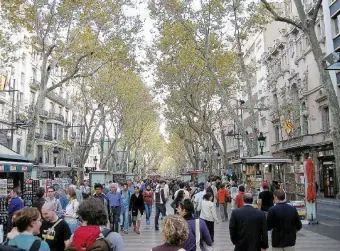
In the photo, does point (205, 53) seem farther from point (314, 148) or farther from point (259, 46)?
point (259, 46)

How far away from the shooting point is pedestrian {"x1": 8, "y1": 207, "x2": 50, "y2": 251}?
3509mm

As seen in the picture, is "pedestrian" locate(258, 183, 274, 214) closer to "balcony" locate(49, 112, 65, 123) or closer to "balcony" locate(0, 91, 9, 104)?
"balcony" locate(0, 91, 9, 104)

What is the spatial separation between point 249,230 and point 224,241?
6.02 meters

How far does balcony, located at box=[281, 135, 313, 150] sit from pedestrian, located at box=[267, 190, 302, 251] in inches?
1118

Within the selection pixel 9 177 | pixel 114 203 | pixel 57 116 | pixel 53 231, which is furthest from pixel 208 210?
→ pixel 57 116

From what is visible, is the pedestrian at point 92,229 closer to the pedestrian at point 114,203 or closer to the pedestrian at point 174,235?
the pedestrian at point 174,235

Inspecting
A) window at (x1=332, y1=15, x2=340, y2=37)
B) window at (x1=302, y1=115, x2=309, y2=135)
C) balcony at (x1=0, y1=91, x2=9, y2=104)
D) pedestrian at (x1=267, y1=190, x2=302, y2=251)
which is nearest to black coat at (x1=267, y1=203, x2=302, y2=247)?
pedestrian at (x1=267, y1=190, x2=302, y2=251)

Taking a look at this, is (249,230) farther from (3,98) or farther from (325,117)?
(3,98)

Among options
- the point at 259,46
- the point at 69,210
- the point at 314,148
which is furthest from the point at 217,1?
the point at 259,46

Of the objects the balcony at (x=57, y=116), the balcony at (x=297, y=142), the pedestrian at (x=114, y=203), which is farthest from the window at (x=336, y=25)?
the balcony at (x=57, y=116)

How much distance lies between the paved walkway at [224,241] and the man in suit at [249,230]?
451 cm

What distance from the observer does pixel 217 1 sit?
19.2 meters

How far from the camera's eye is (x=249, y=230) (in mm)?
5844

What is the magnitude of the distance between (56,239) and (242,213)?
2.83 meters
